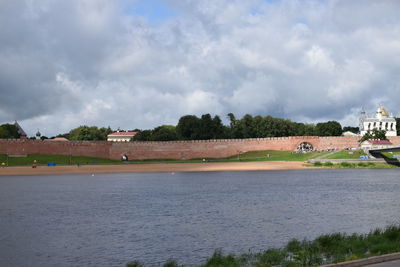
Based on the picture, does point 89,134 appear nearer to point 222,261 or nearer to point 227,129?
point 227,129

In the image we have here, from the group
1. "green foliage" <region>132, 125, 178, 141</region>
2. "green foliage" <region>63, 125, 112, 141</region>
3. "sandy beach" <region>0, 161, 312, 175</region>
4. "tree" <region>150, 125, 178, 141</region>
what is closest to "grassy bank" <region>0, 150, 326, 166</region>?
"sandy beach" <region>0, 161, 312, 175</region>

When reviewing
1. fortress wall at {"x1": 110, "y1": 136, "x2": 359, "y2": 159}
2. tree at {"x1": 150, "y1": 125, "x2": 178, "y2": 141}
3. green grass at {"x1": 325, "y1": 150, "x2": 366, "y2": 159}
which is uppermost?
tree at {"x1": 150, "y1": 125, "x2": 178, "y2": 141}

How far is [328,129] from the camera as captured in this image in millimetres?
154625

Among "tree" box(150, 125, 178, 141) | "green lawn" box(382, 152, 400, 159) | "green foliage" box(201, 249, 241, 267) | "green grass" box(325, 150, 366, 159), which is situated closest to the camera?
"green foliage" box(201, 249, 241, 267)

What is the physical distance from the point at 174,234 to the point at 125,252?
4538 mm

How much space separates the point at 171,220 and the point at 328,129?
127324mm

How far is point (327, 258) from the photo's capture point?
1852 centimetres

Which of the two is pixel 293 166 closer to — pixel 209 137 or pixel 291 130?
pixel 209 137

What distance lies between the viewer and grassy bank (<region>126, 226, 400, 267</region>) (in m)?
18.1

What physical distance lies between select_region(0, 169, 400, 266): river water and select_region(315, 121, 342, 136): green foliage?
10053cm

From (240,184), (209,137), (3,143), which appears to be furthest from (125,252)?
(209,137)

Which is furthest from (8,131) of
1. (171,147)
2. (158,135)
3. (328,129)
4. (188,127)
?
(328,129)

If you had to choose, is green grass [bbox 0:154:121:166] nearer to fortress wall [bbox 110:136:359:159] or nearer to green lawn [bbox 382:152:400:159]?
fortress wall [bbox 110:136:359:159]

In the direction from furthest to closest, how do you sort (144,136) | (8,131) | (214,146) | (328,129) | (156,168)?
1. (144,136)
2. (328,129)
3. (8,131)
4. (214,146)
5. (156,168)
